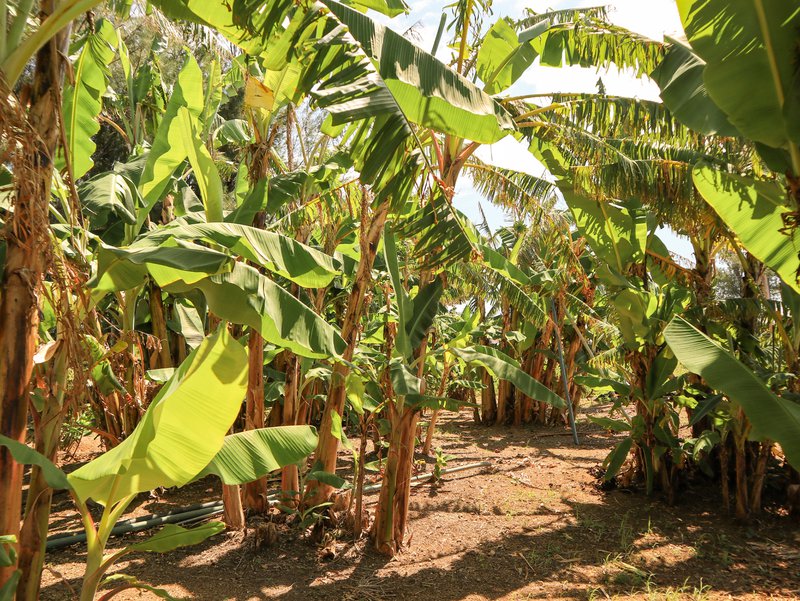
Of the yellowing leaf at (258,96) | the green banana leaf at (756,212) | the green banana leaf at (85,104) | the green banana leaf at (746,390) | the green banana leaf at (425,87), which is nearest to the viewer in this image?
the green banana leaf at (425,87)

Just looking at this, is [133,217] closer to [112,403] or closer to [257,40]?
[257,40]

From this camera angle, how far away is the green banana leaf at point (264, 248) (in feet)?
10.7

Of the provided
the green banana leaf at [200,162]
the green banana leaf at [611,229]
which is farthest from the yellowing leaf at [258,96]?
the green banana leaf at [611,229]

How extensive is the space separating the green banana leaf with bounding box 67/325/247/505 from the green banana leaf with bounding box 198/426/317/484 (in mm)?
505

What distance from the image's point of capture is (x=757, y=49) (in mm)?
3238

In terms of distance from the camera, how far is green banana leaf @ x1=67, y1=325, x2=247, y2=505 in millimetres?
2379

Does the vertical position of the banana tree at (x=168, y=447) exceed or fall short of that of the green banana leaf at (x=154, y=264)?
it falls short

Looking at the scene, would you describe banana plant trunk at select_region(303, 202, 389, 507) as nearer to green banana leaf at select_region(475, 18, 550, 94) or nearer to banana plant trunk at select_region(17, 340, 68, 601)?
green banana leaf at select_region(475, 18, 550, 94)

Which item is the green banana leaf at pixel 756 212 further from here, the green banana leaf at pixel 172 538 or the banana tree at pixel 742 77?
the green banana leaf at pixel 172 538

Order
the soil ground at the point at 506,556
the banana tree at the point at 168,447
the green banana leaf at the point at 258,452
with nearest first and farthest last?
1. the banana tree at the point at 168,447
2. the green banana leaf at the point at 258,452
3. the soil ground at the point at 506,556

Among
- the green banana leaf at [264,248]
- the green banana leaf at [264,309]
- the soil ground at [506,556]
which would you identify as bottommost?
the soil ground at [506,556]

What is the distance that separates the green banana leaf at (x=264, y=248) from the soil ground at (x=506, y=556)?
7.84ft

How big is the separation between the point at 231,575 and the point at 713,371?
4012 mm

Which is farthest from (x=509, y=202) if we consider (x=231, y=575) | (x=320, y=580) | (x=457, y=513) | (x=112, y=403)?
(x=112, y=403)
